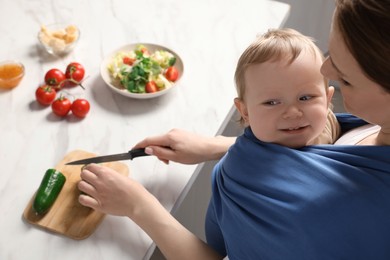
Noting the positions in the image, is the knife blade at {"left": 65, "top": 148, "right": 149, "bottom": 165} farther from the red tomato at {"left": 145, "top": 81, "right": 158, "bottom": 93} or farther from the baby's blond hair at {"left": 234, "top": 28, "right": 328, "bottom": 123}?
the baby's blond hair at {"left": 234, "top": 28, "right": 328, "bottom": 123}

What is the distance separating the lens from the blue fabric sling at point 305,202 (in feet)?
2.92

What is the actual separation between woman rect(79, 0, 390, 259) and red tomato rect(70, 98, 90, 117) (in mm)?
225

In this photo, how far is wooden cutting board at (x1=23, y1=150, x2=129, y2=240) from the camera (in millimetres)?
1140

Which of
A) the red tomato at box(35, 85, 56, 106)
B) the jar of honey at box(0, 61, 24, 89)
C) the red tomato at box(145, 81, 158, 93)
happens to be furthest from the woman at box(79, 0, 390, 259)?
the jar of honey at box(0, 61, 24, 89)

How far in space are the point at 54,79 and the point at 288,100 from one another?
0.78m

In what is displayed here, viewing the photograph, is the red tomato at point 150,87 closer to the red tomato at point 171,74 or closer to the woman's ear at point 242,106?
the red tomato at point 171,74

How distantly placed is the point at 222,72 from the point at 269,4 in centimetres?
46

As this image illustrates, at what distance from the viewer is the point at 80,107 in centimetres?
141

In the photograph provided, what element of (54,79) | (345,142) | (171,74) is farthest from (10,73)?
(345,142)

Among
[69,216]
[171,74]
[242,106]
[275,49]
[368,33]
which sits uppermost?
[368,33]

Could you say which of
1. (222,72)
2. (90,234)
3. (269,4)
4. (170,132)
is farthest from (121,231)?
(269,4)

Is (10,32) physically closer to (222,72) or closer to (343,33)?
(222,72)

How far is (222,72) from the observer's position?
1603 mm

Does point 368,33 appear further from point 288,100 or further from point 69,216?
point 69,216
